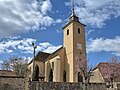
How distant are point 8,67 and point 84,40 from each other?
1968cm

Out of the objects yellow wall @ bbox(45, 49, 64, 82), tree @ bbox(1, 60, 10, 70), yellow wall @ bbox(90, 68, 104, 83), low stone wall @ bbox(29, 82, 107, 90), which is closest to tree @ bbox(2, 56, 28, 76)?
tree @ bbox(1, 60, 10, 70)

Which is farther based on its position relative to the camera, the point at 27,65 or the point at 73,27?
the point at 27,65

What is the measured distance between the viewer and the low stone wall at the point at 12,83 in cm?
2483

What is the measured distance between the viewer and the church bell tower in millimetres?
44281

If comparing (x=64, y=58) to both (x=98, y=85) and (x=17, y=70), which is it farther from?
(x=98, y=85)

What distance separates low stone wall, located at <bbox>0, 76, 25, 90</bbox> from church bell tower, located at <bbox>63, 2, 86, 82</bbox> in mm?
18652

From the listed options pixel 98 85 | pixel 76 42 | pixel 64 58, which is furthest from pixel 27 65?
pixel 98 85

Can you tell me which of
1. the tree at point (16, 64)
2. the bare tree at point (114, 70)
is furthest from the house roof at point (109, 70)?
the tree at point (16, 64)

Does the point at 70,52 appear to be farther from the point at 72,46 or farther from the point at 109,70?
the point at 109,70

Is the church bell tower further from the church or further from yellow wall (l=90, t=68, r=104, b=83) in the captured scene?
yellow wall (l=90, t=68, r=104, b=83)

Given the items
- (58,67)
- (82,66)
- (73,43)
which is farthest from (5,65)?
(82,66)

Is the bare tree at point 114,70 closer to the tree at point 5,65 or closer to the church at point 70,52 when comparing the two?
the church at point 70,52

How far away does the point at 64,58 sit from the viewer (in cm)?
4719

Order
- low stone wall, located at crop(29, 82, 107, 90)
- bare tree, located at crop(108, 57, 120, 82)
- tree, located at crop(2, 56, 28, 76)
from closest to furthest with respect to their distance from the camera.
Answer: low stone wall, located at crop(29, 82, 107, 90) < bare tree, located at crop(108, 57, 120, 82) < tree, located at crop(2, 56, 28, 76)
